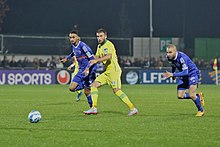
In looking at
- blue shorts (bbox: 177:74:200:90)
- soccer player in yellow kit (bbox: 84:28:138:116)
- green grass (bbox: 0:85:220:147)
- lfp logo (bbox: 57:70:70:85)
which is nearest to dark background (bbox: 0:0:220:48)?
lfp logo (bbox: 57:70:70:85)

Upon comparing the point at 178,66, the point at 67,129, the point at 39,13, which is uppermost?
the point at 39,13

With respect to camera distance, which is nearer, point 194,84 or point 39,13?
point 194,84

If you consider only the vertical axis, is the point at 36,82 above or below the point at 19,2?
below

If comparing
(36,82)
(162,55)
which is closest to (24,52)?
(36,82)

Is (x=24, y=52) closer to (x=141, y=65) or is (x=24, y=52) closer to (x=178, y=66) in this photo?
(x=141, y=65)

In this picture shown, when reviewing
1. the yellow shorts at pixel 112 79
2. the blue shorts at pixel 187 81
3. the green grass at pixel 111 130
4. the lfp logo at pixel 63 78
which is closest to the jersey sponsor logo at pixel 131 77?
the lfp logo at pixel 63 78

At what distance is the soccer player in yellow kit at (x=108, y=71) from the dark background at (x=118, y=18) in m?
47.5

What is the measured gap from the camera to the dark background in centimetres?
6594

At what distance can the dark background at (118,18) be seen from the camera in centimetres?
6594

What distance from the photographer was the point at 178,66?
16188 millimetres

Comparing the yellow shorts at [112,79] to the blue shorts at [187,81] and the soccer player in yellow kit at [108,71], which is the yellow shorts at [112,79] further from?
the blue shorts at [187,81]

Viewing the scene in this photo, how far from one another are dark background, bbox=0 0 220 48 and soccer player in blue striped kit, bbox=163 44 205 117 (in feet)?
157

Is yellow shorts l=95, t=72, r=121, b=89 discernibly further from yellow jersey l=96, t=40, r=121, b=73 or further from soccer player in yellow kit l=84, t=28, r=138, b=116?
yellow jersey l=96, t=40, r=121, b=73

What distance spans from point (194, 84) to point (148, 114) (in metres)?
1.52
